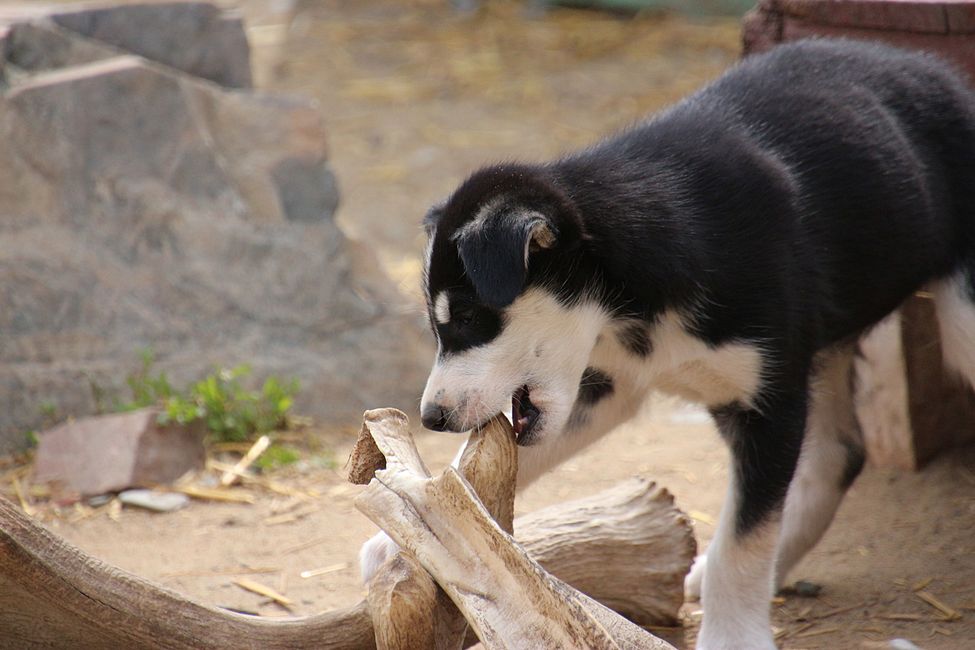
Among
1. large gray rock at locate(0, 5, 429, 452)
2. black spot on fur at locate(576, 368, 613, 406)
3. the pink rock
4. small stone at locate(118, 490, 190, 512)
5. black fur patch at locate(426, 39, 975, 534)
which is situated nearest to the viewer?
black fur patch at locate(426, 39, 975, 534)

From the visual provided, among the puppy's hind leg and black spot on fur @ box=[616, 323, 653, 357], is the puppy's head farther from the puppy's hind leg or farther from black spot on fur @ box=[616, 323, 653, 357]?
the puppy's hind leg

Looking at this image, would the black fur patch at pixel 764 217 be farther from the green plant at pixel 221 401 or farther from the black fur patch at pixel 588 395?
the green plant at pixel 221 401

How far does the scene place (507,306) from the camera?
3045 mm

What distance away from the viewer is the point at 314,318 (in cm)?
603

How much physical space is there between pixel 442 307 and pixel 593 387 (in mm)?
730

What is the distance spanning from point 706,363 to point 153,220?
10.9ft

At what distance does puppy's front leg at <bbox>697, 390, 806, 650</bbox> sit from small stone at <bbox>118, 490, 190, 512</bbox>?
7.55 ft

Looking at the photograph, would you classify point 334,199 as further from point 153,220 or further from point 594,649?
point 594,649

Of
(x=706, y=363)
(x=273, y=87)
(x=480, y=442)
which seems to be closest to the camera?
(x=480, y=442)

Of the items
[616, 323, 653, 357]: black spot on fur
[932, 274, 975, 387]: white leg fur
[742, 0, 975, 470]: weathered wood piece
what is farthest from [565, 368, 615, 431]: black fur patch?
[742, 0, 975, 470]: weathered wood piece

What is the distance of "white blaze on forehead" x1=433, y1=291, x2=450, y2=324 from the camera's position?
10.2ft

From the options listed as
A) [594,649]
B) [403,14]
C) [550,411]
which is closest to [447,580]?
[594,649]

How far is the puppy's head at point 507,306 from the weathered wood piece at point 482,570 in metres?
0.33

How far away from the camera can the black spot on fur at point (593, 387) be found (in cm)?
362
